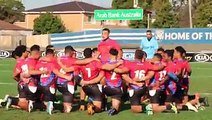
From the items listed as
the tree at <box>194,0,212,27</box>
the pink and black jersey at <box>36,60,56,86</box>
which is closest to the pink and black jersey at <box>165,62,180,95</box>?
the pink and black jersey at <box>36,60,56,86</box>

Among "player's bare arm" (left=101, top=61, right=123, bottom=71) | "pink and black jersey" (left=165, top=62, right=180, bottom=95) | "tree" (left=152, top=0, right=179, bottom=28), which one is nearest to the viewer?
"player's bare arm" (left=101, top=61, right=123, bottom=71)

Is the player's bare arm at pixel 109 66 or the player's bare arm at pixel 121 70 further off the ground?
the player's bare arm at pixel 109 66

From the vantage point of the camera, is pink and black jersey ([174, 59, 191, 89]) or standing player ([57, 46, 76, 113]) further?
pink and black jersey ([174, 59, 191, 89])

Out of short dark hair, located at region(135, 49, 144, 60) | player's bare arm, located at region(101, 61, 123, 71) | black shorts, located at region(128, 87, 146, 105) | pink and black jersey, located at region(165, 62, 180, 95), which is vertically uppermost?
short dark hair, located at region(135, 49, 144, 60)

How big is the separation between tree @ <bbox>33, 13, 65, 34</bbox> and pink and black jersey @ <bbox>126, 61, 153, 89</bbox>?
206ft

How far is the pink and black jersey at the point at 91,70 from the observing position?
13.0 metres

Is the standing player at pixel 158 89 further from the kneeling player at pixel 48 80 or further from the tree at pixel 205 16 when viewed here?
the tree at pixel 205 16

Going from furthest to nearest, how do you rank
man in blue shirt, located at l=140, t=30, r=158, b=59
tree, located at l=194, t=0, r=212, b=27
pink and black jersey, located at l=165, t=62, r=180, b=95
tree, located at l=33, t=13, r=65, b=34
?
tree, located at l=33, t=13, r=65, b=34 < tree, located at l=194, t=0, r=212, b=27 < man in blue shirt, located at l=140, t=30, r=158, b=59 < pink and black jersey, located at l=165, t=62, r=180, b=95

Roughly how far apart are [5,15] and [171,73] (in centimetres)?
9736

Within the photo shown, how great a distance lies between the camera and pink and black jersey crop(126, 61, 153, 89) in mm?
13008

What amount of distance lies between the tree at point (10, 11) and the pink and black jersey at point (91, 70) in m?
93.8

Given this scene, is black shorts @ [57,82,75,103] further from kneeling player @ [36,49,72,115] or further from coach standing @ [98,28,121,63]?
coach standing @ [98,28,121,63]

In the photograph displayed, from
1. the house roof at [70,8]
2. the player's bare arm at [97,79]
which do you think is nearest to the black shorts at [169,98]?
the player's bare arm at [97,79]

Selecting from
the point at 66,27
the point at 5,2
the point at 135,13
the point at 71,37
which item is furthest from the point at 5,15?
the point at 71,37
